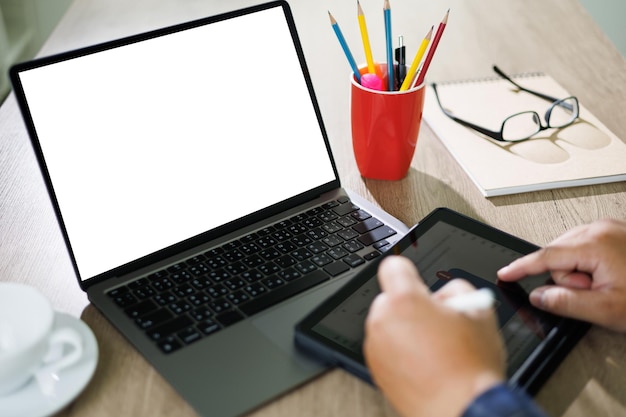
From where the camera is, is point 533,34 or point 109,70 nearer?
point 109,70

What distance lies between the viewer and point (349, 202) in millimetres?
851

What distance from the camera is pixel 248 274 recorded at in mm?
715

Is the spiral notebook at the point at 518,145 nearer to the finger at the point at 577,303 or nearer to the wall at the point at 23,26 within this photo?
the finger at the point at 577,303

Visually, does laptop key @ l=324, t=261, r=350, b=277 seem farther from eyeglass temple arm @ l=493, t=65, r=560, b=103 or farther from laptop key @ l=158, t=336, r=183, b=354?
eyeglass temple arm @ l=493, t=65, r=560, b=103

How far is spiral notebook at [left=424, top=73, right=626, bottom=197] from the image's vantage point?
928 millimetres

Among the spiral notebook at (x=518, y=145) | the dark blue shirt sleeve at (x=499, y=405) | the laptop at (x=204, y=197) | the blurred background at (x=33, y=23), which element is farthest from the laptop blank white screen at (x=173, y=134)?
the blurred background at (x=33, y=23)

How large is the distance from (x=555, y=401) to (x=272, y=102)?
469 mm

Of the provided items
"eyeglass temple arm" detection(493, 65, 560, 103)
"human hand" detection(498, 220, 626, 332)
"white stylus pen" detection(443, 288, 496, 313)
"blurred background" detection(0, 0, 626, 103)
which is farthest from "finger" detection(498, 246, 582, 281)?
"blurred background" detection(0, 0, 626, 103)

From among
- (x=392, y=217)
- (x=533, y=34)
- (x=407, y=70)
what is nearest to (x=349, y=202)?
(x=392, y=217)

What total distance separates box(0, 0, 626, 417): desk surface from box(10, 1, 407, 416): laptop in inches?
1.6

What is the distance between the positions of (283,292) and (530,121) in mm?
584

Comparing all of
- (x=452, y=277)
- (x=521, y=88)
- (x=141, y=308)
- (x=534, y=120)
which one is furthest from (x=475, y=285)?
(x=521, y=88)

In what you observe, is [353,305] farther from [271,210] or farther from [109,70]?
[109,70]

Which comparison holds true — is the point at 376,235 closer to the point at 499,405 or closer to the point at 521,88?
the point at 499,405
